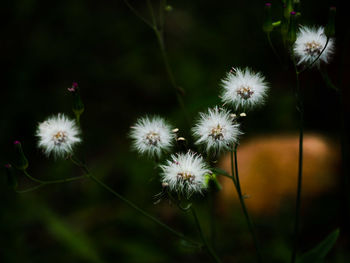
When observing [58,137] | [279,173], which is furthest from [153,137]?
[279,173]

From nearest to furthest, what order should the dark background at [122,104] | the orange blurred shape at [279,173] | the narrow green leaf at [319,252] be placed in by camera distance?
1. the narrow green leaf at [319,252]
2. the dark background at [122,104]
3. the orange blurred shape at [279,173]

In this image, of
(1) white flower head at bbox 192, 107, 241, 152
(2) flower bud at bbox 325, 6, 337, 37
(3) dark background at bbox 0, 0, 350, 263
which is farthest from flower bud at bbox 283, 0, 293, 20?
(3) dark background at bbox 0, 0, 350, 263

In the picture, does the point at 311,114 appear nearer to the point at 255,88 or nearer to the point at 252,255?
the point at 252,255

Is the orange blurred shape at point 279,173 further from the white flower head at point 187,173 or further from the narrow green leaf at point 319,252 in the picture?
the white flower head at point 187,173

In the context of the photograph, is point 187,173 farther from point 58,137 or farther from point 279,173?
point 279,173

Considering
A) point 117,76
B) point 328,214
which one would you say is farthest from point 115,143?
point 328,214

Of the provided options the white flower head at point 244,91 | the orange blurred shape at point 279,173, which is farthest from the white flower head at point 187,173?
the orange blurred shape at point 279,173

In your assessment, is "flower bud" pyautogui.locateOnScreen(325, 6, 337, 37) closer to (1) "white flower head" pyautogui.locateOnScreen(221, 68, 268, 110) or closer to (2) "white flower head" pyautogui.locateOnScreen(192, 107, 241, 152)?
(1) "white flower head" pyautogui.locateOnScreen(221, 68, 268, 110)
